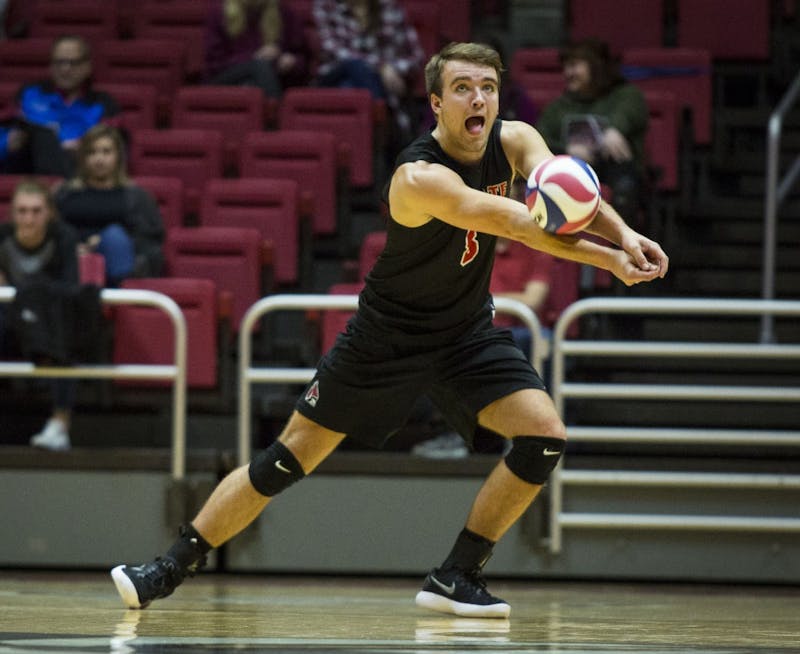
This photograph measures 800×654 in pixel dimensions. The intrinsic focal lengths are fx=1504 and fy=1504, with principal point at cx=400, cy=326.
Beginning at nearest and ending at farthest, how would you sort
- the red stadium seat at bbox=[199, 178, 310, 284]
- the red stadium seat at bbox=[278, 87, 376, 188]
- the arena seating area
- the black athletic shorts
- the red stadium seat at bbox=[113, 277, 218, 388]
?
the black athletic shorts, the red stadium seat at bbox=[113, 277, 218, 388], the arena seating area, the red stadium seat at bbox=[199, 178, 310, 284], the red stadium seat at bbox=[278, 87, 376, 188]

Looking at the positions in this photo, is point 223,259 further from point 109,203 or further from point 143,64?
point 143,64

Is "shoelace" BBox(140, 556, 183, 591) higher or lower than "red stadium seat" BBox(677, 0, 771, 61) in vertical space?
lower

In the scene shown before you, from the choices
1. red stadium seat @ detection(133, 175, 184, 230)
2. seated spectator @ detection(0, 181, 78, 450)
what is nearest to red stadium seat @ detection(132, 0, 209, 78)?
red stadium seat @ detection(133, 175, 184, 230)

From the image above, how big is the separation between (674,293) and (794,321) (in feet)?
2.01

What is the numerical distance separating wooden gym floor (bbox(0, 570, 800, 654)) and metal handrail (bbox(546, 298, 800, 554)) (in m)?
0.28

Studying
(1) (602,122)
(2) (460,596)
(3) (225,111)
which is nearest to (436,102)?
(2) (460,596)

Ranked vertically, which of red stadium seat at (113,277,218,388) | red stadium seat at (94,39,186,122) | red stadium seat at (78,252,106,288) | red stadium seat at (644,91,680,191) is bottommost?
red stadium seat at (113,277,218,388)

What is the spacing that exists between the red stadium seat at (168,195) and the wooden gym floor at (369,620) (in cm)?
205

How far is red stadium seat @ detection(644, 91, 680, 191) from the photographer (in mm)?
8055

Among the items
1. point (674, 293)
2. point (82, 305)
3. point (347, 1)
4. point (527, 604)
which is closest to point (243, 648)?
point (527, 604)

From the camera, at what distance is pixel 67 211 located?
7168 millimetres

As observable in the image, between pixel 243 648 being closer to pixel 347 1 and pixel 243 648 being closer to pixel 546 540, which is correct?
pixel 546 540

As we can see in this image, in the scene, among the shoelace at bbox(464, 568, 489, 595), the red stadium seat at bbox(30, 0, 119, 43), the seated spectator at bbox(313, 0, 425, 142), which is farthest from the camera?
the red stadium seat at bbox(30, 0, 119, 43)

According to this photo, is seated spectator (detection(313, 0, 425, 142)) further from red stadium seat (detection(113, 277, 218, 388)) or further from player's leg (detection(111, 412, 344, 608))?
player's leg (detection(111, 412, 344, 608))
